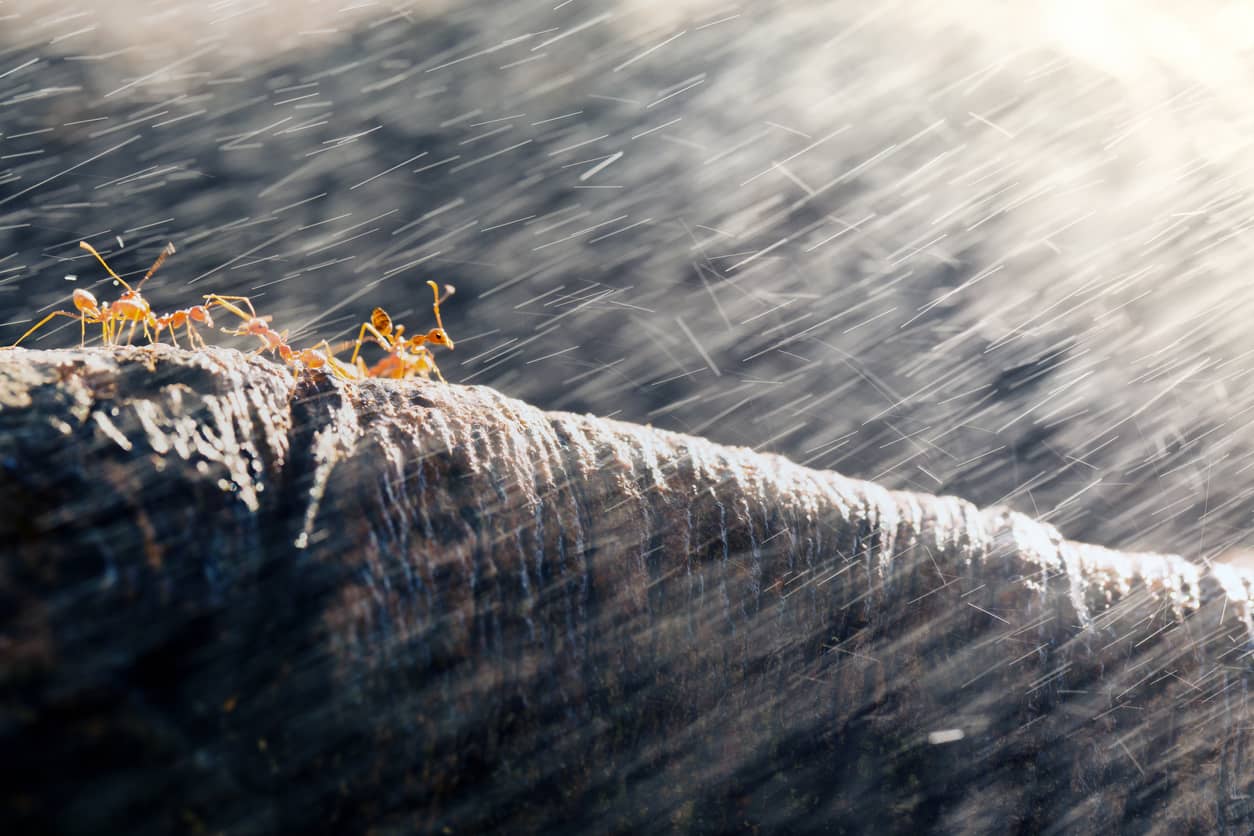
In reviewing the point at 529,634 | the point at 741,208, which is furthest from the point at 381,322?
the point at 741,208

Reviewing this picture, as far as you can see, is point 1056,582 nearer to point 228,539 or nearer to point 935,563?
point 935,563

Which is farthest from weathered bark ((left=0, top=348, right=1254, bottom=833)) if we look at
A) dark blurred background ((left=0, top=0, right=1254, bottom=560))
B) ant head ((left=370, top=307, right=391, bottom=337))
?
dark blurred background ((left=0, top=0, right=1254, bottom=560))

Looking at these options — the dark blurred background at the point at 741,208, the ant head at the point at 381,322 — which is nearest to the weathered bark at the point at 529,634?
the ant head at the point at 381,322

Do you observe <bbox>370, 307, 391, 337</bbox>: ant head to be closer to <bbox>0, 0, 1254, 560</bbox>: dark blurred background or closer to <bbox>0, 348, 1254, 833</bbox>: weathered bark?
<bbox>0, 348, 1254, 833</bbox>: weathered bark

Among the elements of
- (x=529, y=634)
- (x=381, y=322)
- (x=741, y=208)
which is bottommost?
(x=529, y=634)

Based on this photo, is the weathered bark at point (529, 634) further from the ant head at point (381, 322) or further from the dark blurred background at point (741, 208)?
the dark blurred background at point (741, 208)

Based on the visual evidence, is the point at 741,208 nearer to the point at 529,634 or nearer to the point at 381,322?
the point at 381,322

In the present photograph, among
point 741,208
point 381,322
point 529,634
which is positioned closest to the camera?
point 529,634
